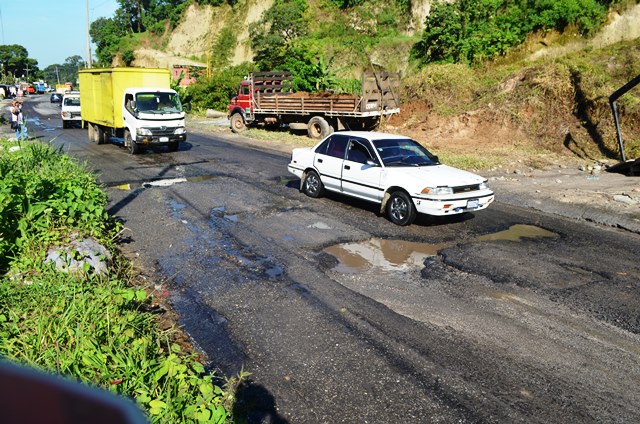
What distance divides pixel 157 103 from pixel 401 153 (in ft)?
36.1

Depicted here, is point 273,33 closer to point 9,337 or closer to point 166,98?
point 166,98

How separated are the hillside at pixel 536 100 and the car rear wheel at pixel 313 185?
6375mm

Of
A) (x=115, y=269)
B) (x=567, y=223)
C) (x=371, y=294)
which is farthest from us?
(x=567, y=223)

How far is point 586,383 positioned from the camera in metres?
4.56

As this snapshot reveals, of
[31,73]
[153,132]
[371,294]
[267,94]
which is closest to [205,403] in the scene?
[371,294]

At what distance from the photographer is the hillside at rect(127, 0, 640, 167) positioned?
57.9ft

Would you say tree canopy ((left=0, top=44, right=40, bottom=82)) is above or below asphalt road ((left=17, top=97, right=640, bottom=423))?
above

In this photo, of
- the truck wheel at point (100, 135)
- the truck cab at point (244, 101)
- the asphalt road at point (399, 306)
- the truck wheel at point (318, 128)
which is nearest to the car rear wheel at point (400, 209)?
the asphalt road at point (399, 306)

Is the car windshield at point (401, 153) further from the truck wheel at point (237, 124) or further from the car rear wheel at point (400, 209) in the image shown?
the truck wheel at point (237, 124)

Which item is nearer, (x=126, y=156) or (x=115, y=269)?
(x=115, y=269)

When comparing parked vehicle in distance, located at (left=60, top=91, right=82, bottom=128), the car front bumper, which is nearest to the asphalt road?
the car front bumper

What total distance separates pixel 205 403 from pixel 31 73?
173558mm

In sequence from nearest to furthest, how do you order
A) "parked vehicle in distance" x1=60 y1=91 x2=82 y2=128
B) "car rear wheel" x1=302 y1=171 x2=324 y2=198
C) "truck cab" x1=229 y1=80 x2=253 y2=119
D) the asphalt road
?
the asphalt road, "car rear wheel" x1=302 y1=171 x2=324 y2=198, "truck cab" x1=229 y1=80 x2=253 y2=119, "parked vehicle in distance" x1=60 y1=91 x2=82 y2=128

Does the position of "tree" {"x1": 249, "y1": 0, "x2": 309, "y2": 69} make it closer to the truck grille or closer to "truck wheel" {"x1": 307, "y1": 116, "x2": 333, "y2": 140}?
"truck wheel" {"x1": 307, "y1": 116, "x2": 333, "y2": 140}
